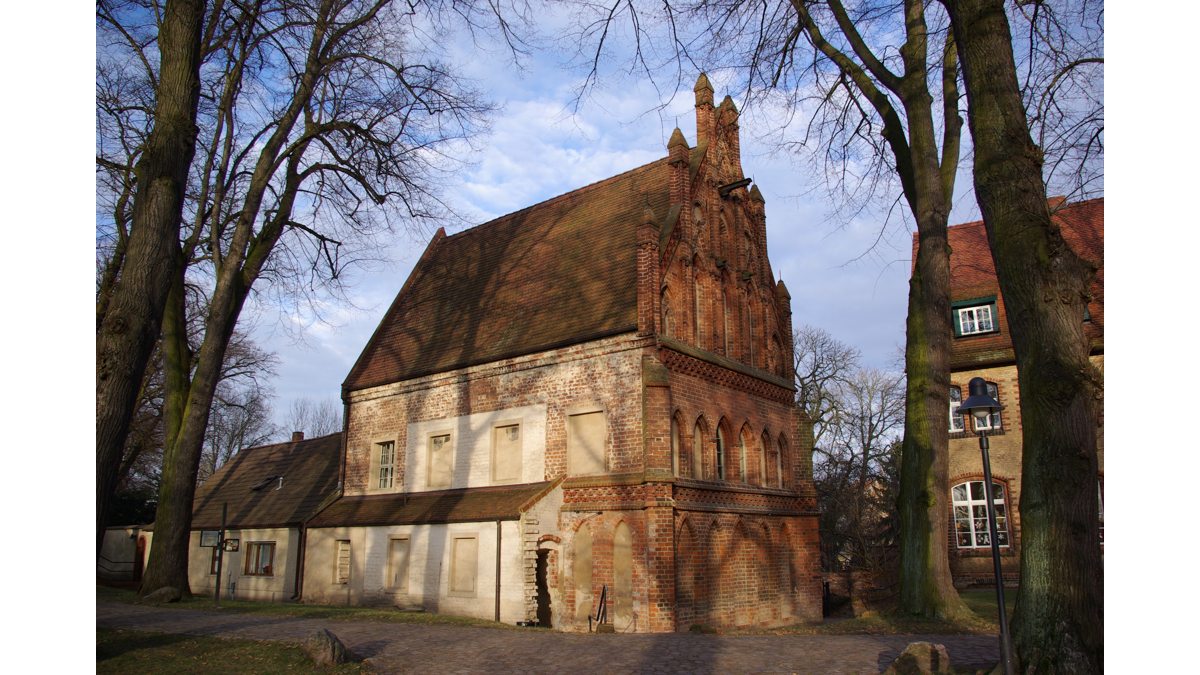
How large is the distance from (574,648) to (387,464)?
12.3 meters

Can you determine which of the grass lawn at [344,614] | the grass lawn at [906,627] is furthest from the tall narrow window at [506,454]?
the grass lawn at [906,627]

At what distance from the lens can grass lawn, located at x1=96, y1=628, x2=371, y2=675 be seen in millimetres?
8875

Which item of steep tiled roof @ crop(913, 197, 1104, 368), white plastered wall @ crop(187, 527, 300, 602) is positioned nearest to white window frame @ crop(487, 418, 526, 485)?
white plastered wall @ crop(187, 527, 300, 602)

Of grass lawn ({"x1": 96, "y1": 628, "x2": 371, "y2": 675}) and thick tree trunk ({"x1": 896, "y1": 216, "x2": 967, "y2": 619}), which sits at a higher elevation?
thick tree trunk ({"x1": 896, "y1": 216, "x2": 967, "y2": 619})

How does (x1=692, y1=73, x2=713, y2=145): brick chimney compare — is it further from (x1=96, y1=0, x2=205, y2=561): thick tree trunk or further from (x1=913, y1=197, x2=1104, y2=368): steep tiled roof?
(x1=96, y1=0, x2=205, y2=561): thick tree trunk

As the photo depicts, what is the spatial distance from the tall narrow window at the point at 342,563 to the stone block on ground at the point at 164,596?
15.7 ft

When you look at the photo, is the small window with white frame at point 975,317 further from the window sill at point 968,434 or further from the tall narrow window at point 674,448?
the tall narrow window at point 674,448

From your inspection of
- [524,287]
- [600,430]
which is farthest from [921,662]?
[524,287]

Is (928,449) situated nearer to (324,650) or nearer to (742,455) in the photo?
(742,455)

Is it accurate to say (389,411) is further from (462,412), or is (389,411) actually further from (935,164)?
(935,164)

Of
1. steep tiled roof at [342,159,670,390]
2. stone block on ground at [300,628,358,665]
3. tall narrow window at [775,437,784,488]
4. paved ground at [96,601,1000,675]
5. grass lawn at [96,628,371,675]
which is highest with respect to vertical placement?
steep tiled roof at [342,159,670,390]

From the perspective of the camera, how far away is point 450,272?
998 inches

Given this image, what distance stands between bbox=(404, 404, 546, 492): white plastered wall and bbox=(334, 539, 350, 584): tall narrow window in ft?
8.36

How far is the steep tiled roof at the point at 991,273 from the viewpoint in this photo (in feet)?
80.2
